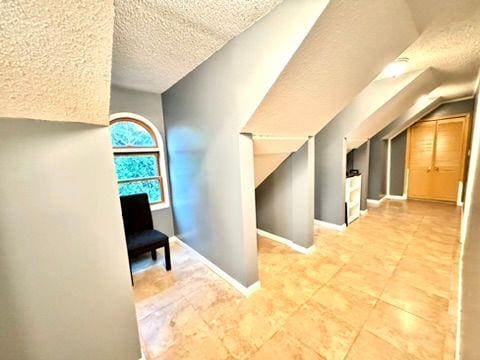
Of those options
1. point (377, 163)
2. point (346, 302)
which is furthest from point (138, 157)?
point (377, 163)

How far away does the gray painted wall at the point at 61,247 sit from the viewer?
2.85 ft

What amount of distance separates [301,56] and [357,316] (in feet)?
6.54

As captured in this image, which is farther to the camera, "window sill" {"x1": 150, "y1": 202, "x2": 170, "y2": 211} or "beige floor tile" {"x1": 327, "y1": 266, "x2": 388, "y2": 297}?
"window sill" {"x1": 150, "y1": 202, "x2": 170, "y2": 211}

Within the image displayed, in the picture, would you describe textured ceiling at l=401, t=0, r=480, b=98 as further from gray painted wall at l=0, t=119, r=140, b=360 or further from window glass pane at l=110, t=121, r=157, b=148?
window glass pane at l=110, t=121, r=157, b=148

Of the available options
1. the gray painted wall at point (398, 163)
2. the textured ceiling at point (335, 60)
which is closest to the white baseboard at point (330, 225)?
the textured ceiling at point (335, 60)

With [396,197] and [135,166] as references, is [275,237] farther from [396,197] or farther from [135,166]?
[396,197]

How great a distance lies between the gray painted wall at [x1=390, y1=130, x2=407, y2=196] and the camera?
4871 millimetres

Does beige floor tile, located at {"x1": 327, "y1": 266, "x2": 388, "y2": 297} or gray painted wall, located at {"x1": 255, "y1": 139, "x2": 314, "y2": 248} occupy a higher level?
gray painted wall, located at {"x1": 255, "y1": 139, "x2": 314, "y2": 248}

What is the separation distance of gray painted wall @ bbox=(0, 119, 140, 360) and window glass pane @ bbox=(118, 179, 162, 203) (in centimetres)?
191

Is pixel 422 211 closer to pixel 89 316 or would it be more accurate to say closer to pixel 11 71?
pixel 89 316

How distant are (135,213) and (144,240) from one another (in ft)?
1.58

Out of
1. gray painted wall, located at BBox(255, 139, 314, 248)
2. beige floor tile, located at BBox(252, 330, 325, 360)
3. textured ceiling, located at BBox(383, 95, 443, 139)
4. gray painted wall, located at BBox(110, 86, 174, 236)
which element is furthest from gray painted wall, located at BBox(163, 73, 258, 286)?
textured ceiling, located at BBox(383, 95, 443, 139)

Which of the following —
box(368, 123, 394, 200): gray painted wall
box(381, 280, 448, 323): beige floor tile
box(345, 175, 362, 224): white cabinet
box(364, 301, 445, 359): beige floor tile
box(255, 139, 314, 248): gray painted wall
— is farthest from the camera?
box(368, 123, 394, 200): gray painted wall

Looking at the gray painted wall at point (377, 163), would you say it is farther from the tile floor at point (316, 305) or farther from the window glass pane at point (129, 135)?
the window glass pane at point (129, 135)
